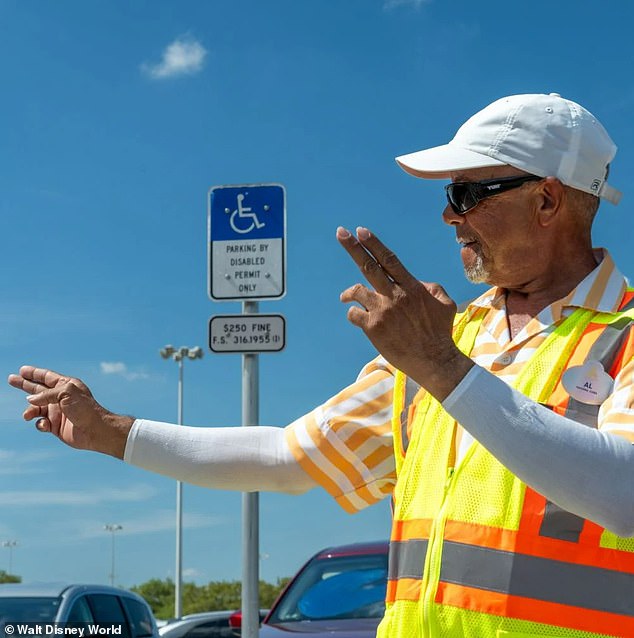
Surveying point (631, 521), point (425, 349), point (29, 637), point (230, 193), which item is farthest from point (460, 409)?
point (29, 637)

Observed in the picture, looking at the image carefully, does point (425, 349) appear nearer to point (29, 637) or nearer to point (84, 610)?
→ point (29, 637)

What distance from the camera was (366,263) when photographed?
2.13m

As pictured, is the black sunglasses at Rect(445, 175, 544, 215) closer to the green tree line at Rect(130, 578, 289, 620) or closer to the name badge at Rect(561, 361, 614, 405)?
the name badge at Rect(561, 361, 614, 405)

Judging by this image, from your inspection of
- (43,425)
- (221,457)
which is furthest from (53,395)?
(221,457)

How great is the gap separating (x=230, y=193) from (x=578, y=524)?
5.16 metres

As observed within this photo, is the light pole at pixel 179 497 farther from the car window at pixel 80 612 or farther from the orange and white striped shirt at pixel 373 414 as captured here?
the orange and white striped shirt at pixel 373 414

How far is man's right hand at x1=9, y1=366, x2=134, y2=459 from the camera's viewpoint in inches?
112

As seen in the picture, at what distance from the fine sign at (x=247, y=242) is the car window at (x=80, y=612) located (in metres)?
4.69

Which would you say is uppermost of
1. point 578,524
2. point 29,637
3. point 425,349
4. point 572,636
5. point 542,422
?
point 425,349

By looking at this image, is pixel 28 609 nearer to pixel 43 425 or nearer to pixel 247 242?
pixel 247 242

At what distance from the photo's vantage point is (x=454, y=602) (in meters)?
2.35

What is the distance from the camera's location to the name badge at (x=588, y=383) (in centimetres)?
239

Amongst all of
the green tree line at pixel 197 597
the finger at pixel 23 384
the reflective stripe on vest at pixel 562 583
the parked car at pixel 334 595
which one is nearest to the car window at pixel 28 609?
the parked car at pixel 334 595

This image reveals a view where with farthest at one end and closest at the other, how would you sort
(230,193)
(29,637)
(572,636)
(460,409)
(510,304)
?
(29,637)
(230,193)
(510,304)
(572,636)
(460,409)
